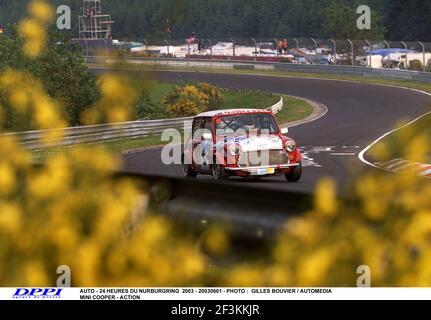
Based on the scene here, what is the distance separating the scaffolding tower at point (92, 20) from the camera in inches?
325

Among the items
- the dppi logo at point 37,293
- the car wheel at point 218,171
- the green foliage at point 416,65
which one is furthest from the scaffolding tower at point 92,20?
the green foliage at point 416,65

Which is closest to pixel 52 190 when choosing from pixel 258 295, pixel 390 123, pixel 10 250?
pixel 10 250

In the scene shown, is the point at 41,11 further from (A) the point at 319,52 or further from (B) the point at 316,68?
(A) the point at 319,52

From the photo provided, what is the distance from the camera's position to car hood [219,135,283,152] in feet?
54.5

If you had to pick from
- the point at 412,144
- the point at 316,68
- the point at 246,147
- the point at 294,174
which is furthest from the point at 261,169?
the point at 316,68

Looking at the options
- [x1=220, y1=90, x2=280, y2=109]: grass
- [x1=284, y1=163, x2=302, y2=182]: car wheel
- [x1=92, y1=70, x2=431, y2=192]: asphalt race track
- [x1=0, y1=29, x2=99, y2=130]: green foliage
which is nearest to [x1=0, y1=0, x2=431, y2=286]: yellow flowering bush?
[x1=92, y1=70, x2=431, y2=192]: asphalt race track

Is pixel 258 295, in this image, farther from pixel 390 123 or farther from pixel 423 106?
pixel 423 106

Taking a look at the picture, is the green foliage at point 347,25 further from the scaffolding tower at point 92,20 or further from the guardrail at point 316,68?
the scaffolding tower at point 92,20

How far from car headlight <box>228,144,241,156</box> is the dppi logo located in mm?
12252

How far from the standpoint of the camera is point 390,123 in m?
35.1

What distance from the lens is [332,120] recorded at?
37.0 meters

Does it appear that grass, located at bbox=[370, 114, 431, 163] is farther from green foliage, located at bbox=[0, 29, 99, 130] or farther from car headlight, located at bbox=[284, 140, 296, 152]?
car headlight, located at bbox=[284, 140, 296, 152]
